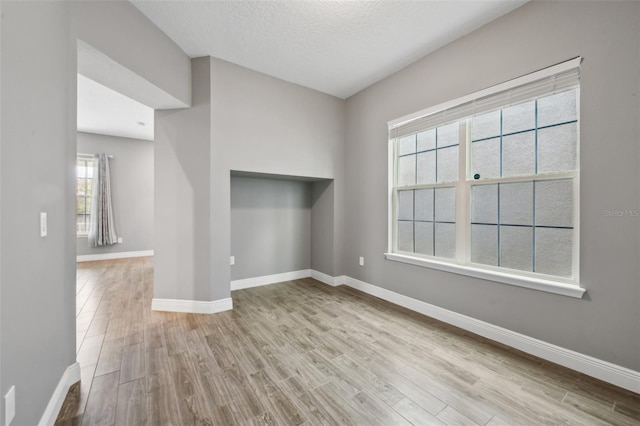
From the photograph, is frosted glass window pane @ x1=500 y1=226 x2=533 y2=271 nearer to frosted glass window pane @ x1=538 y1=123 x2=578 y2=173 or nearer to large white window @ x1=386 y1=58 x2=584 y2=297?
large white window @ x1=386 y1=58 x2=584 y2=297

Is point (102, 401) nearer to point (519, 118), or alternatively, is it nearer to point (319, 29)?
point (319, 29)

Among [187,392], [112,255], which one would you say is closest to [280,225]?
→ [187,392]

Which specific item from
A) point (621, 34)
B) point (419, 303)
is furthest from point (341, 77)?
point (419, 303)

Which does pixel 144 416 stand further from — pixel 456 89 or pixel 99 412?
pixel 456 89

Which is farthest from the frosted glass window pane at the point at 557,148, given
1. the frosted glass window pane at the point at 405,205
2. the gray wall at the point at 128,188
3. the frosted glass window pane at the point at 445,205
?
the gray wall at the point at 128,188

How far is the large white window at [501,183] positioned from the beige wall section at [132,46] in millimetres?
2512

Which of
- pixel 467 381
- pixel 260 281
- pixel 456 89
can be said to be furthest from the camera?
pixel 260 281

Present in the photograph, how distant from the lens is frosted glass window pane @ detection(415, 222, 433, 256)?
291 centimetres

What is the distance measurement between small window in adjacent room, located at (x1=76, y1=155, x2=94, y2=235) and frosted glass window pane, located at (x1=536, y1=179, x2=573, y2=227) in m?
7.73

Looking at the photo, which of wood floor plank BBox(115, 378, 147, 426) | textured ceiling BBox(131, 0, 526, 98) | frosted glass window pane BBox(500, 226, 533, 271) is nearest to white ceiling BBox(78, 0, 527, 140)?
textured ceiling BBox(131, 0, 526, 98)

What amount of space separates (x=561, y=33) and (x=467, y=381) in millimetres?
2633

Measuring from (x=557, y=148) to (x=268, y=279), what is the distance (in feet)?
11.9

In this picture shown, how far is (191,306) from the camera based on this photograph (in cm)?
287

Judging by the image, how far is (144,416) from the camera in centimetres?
144
